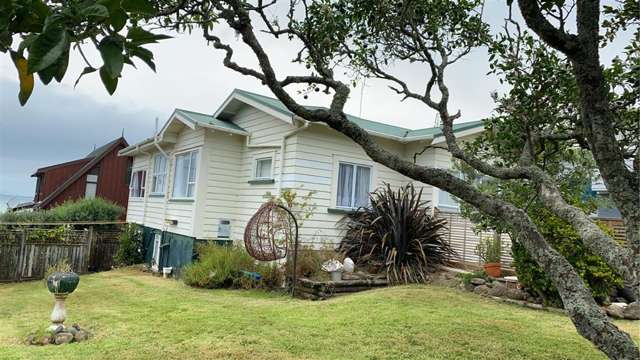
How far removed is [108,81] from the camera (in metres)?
1.11

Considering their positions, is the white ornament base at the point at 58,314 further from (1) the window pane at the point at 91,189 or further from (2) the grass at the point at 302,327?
(1) the window pane at the point at 91,189

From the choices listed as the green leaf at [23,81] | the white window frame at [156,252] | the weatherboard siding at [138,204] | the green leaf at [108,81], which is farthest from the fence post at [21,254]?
the green leaf at [108,81]

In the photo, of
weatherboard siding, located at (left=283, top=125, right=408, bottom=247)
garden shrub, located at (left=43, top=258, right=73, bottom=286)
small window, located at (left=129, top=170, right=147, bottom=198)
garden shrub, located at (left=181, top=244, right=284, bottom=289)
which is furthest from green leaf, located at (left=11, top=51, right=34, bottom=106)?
small window, located at (left=129, top=170, right=147, bottom=198)

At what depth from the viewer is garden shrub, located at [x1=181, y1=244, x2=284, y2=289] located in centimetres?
917

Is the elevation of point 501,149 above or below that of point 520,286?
above

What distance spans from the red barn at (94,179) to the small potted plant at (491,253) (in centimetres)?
2065

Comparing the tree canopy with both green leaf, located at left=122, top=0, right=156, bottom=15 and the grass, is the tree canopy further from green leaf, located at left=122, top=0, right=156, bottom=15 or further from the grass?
the grass

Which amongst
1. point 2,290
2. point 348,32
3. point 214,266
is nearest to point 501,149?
point 348,32

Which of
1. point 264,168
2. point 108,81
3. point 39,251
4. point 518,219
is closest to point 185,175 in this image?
point 264,168

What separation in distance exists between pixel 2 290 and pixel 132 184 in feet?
26.0

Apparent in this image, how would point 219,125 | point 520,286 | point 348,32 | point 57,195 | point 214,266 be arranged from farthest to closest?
1. point 57,195
2. point 219,125
3. point 214,266
4. point 520,286
5. point 348,32

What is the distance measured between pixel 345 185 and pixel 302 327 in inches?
221

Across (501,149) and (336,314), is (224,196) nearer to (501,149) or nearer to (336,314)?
(336,314)

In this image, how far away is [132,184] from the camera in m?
17.7
